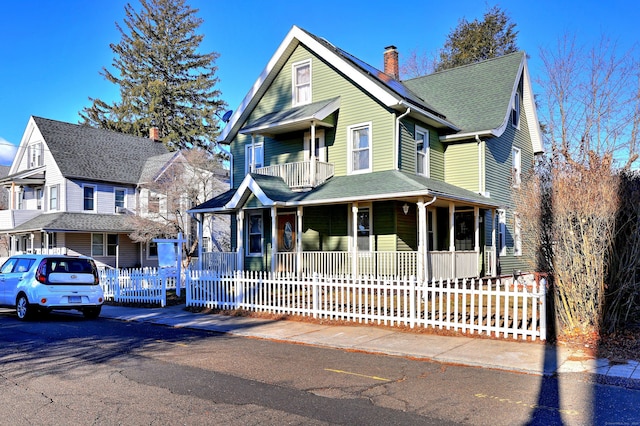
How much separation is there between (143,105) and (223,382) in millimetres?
54686

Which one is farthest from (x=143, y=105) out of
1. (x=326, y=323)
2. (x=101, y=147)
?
(x=326, y=323)

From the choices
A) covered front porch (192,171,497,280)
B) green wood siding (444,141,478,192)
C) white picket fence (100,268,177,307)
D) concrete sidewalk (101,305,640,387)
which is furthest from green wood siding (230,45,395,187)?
concrete sidewalk (101,305,640,387)

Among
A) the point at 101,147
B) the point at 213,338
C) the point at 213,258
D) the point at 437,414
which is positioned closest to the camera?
the point at 437,414

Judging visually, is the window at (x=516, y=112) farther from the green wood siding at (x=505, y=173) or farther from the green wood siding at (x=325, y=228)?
the green wood siding at (x=325, y=228)

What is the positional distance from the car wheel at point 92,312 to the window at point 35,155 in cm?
2233

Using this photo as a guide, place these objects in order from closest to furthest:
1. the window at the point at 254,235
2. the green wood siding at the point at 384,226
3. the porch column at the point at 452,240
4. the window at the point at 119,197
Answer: the porch column at the point at 452,240
the green wood siding at the point at 384,226
the window at the point at 254,235
the window at the point at 119,197

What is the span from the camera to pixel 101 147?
118 feet

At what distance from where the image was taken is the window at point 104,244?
3284 centimetres

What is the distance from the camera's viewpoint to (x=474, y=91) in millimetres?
23016

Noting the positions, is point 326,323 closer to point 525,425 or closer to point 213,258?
point 525,425

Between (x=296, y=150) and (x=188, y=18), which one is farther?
(x=188, y=18)

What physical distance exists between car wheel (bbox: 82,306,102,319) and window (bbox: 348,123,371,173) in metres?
9.73

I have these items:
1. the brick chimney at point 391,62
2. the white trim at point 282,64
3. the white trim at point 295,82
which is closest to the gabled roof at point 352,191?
the white trim at point 282,64

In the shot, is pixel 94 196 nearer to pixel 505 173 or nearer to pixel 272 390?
pixel 505 173
